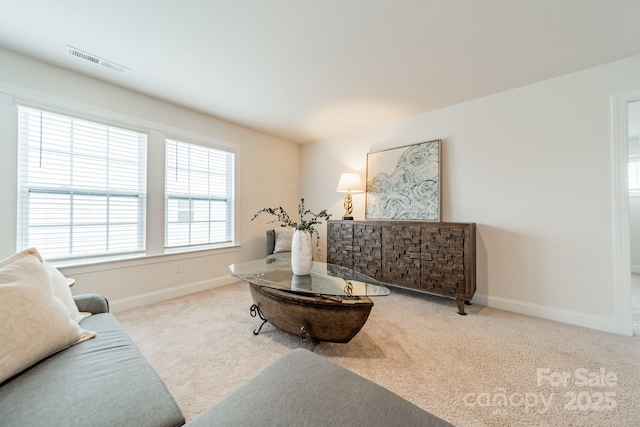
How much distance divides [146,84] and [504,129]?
396 cm

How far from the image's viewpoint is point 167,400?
0.85m

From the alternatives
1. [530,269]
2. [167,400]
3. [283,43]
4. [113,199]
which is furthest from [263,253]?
[530,269]

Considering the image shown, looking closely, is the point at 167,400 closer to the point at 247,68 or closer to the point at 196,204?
the point at 247,68

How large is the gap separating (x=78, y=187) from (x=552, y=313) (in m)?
4.94

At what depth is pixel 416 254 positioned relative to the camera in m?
2.85

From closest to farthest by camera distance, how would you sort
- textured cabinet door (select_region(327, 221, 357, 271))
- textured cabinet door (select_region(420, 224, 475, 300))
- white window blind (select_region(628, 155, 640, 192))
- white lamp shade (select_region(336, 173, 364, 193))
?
textured cabinet door (select_region(420, 224, 475, 300))
textured cabinet door (select_region(327, 221, 357, 271))
white lamp shade (select_region(336, 173, 364, 193))
white window blind (select_region(628, 155, 640, 192))

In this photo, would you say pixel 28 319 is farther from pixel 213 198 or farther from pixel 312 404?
pixel 213 198

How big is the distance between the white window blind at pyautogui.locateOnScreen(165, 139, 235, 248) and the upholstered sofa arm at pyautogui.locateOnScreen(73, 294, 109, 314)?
1.52 meters

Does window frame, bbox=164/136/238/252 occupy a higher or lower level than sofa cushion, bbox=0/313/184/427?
higher

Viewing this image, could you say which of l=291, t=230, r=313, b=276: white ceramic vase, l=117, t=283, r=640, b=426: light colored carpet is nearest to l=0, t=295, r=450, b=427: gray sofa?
l=117, t=283, r=640, b=426: light colored carpet

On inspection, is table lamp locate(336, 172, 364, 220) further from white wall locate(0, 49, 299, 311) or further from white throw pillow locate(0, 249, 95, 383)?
white throw pillow locate(0, 249, 95, 383)

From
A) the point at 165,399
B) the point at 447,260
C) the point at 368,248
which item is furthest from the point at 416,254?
the point at 165,399

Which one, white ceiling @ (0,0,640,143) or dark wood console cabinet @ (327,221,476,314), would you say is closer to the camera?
white ceiling @ (0,0,640,143)

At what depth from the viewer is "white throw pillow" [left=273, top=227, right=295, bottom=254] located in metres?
3.75
